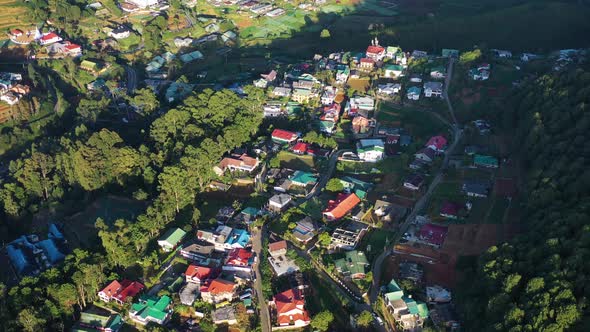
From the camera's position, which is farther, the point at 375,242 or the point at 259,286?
the point at 375,242

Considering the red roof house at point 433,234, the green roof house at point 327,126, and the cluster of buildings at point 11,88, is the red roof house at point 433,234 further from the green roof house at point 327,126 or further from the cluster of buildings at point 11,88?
the cluster of buildings at point 11,88

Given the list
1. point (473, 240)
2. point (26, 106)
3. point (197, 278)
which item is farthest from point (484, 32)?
point (26, 106)

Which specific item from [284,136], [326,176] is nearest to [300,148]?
[284,136]

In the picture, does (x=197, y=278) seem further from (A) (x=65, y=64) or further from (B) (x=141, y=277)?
(A) (x=65, y=64)

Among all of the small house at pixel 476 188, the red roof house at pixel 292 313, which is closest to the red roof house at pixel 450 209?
the small house at pixel 476 188

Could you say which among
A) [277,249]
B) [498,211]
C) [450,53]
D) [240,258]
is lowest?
[240,258]

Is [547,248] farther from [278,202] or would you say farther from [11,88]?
[11,88]
